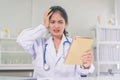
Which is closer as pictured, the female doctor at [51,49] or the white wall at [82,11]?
the female doctor at [51,49]

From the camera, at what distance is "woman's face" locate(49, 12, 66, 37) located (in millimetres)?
1549

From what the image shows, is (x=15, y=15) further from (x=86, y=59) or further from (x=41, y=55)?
(x=86, y=59)

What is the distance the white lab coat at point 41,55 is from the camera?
1.49m

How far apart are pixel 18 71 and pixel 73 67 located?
202 centimetres

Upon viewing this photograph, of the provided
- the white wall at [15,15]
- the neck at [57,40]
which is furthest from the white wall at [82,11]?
the neck at [57,40]

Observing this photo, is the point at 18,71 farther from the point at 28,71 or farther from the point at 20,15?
the point at 20,15

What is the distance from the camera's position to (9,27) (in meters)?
3.76

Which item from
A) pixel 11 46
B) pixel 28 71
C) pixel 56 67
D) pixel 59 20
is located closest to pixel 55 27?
pixel 59 20

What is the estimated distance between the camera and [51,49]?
157 centimetres

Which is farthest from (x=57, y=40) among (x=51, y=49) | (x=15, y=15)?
(x=15, y=15)

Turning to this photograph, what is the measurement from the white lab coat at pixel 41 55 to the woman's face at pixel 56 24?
0.06m

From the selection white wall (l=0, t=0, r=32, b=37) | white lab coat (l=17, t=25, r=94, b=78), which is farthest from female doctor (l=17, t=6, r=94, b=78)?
white wall (l=0, t=0, r=32, b=37)

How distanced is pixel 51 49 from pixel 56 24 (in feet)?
0.61

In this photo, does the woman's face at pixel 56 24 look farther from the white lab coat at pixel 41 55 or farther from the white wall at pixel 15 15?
the white wall at pixel 15 15
